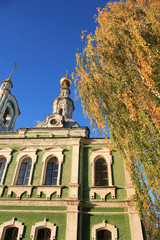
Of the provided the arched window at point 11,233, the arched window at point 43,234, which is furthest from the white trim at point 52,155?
the arched window at point 11,233

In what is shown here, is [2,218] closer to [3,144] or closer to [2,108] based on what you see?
[3,144]

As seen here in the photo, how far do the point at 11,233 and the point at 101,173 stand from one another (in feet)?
18.1

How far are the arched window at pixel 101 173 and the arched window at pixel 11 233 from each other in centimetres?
469

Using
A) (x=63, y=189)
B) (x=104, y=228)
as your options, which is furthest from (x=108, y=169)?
(x=104, y=228)

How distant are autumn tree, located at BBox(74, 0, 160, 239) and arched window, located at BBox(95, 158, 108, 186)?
204 centimetres

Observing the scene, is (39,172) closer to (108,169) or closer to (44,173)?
(44,173)

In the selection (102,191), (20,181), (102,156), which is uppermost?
(102,156)

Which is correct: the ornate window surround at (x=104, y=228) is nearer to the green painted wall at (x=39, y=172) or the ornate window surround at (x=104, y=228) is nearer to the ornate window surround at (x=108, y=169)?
the ornate window surround at (x=108, y=169)

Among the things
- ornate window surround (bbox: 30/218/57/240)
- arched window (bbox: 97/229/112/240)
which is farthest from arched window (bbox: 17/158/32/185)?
arched window (bbox: 97/229/112/240)

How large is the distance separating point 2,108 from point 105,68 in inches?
572

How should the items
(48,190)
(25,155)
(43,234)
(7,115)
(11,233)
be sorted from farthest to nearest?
(7,115)
(25,155)
(48,190)
(11,233)
(43,234)

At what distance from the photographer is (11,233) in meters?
10.3

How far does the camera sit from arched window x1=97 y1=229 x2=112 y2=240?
9919mm

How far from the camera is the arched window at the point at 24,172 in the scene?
12042 millimetres
